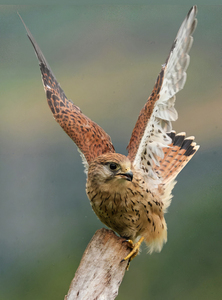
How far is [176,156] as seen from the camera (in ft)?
8.57

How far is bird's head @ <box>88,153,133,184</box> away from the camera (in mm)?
1837

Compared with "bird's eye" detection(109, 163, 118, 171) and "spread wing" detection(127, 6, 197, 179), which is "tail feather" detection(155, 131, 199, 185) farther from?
"bird's eye" detection(109, 163, 118, 171)

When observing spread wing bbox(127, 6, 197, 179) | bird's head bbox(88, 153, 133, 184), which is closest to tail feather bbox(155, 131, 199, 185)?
spread wing bbox(127, 6, 197, 179)

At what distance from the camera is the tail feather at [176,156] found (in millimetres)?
2551

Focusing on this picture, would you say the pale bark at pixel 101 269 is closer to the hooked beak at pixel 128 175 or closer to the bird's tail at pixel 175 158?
the hooked beak at pixel 128 175

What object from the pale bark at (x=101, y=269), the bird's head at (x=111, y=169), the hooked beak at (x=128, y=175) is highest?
the bird's head at (x=111, y=169)

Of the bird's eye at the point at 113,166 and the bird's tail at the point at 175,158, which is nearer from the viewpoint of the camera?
the bird's eye at the point at 113,166

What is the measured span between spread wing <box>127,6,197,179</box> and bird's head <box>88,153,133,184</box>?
0.26 metres

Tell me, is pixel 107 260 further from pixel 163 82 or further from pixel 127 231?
pixel 163 82

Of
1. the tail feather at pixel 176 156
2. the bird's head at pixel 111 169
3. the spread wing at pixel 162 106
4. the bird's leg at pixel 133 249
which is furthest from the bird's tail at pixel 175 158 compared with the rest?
the bird's head at pixel 111 169

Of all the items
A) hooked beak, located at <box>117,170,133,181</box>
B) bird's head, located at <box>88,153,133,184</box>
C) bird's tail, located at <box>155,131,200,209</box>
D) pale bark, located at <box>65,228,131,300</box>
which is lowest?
pale bark, located at <box>65,228,131,300</box>

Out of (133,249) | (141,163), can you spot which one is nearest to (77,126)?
(141,163)

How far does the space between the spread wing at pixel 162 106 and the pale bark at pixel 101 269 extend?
50 centimetres

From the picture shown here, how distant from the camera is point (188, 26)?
72.5 inches
